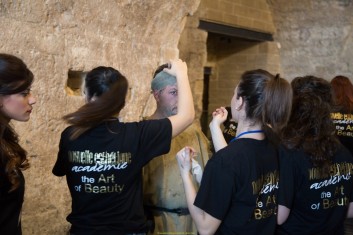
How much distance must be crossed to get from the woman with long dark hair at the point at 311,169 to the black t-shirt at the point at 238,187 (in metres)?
0.25

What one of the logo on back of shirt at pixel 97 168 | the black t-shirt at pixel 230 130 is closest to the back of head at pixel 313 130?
the logo on back of shirt at pixel 97 168

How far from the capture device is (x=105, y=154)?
1.52 meters

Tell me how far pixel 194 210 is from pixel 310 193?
61 cm

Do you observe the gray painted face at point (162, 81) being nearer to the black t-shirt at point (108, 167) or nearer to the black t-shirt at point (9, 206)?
the black t-shirt at point (108, 167)

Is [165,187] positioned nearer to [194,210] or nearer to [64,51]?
[194,210]

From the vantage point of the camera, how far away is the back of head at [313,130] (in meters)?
1.81

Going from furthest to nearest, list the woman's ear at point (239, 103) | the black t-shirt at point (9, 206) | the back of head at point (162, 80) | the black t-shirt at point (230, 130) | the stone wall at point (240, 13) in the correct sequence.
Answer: the stone wall at point (240, 13) < the black t-shirt at point (230, 130) < the back of head at point (162, 80) < the woman's ear at point (239, 103) < the black t-shirt at point (9, 206)

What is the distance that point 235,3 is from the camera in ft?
19.2

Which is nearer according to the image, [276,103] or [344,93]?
[276,103]

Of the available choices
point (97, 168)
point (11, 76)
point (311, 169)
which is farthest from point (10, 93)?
point (311, 169)

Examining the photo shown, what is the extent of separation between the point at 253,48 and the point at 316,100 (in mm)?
4933

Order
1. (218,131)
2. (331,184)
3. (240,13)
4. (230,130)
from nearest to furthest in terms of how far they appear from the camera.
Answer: (218,131)
(331,184)
(230,130)
(240,13)

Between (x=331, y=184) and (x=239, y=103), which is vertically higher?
(x=239, y=103)

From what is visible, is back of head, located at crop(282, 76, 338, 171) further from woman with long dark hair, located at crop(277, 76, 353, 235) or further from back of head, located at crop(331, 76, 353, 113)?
back of head, located at crop(331, 76, 353, 113)
